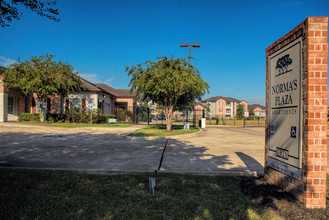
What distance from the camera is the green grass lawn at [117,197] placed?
2799mm

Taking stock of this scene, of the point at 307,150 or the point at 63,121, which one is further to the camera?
the point at 63,121

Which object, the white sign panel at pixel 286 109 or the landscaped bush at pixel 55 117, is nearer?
the white sign panel at pixel 286 109

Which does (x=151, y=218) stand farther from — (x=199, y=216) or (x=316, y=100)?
(x=316, y=100)

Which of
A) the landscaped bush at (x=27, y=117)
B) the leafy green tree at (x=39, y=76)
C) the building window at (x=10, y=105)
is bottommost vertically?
the landscaped bush at (x=27, y=117)

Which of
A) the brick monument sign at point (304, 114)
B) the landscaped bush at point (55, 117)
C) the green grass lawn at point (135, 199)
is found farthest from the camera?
the landscaped bush at point (55, 117)

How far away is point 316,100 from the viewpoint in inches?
119

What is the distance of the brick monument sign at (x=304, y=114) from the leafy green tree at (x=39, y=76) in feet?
68.8

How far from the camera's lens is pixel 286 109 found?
3609mm

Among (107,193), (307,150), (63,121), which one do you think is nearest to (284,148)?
(307,150)

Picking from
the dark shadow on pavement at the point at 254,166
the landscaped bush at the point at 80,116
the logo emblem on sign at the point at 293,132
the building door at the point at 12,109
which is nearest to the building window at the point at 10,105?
the building door at the point at 12,109

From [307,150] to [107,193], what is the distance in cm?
349

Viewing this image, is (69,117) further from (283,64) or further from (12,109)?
(283,64)

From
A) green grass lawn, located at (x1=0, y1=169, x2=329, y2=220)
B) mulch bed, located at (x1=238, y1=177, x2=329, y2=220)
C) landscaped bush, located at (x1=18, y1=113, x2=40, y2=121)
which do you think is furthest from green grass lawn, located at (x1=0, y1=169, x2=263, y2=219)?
landscaped bush, located at (x1=18, y1=113, x2=40, y2=121)

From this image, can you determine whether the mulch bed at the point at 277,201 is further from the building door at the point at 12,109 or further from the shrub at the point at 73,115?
the building door at the point at 12,109
